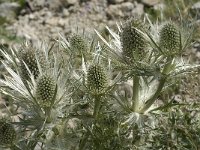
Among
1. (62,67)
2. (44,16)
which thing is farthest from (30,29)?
(62,67)

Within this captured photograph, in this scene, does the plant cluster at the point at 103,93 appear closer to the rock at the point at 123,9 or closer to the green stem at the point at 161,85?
the green stem at the point at 161,85

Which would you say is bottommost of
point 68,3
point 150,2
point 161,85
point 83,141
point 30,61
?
point 83,141

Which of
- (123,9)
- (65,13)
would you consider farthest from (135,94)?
(65,13)

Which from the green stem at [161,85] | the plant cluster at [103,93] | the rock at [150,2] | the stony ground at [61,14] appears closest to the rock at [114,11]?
the stony ground at [61,14]

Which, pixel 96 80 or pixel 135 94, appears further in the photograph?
pixel 135 94

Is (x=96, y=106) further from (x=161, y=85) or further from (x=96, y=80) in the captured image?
(x=161, y=85)

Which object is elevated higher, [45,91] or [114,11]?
[114,11]

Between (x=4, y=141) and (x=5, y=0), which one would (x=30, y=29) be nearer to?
(x=5, y=0)

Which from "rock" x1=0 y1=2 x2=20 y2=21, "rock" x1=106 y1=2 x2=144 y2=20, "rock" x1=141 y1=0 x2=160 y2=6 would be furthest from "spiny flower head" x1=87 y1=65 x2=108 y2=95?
"rock" x1=0 y1=2 x2=20 y2=21
